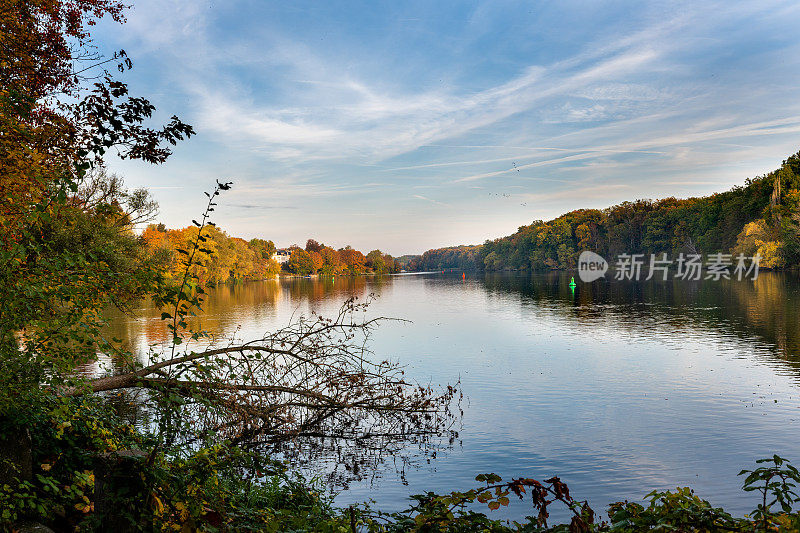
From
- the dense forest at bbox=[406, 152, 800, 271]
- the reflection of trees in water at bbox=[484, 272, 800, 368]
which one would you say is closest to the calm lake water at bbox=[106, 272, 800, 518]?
the reflection of trees in water at bbox=[484, 272, 800, 368]

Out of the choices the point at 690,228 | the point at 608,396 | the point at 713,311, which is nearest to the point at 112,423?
the point at 608,396

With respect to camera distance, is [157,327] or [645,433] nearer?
[645,433]

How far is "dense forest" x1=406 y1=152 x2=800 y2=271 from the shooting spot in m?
81.9

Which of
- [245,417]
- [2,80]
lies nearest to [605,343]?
[245,417]

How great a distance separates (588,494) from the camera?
10844mm

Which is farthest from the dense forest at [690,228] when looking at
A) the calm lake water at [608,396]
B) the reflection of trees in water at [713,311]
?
the calm lake water at [608,396]

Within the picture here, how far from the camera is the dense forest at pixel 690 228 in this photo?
8189cm

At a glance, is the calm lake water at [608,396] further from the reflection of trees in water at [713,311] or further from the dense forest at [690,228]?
the dense forest at [690,228]

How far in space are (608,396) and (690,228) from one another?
4872 inches

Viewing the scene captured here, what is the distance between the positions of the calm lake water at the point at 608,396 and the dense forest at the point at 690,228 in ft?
169

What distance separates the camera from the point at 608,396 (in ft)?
60.9

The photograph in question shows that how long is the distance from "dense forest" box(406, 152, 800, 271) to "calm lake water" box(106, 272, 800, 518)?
51409mm

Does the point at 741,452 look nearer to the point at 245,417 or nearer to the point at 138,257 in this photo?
the point at 245,417

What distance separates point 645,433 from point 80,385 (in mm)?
14159
